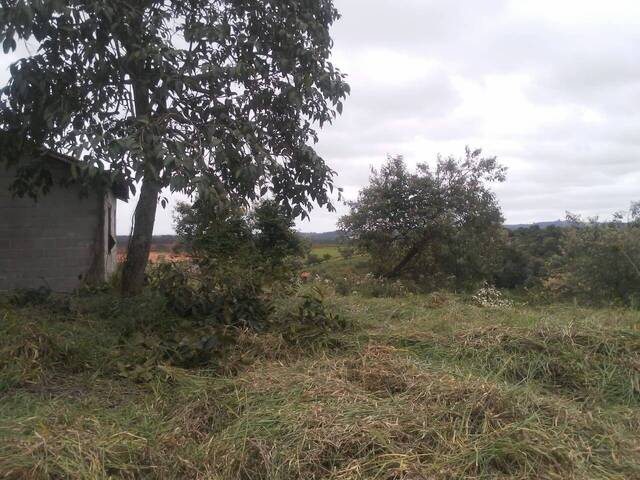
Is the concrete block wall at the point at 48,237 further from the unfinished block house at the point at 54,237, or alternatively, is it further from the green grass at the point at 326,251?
the green grass at the point at 326,251

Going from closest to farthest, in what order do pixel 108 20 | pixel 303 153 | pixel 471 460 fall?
pixel 471 460, pixel 108 20, pixel 303 153

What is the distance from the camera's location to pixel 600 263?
13305mm

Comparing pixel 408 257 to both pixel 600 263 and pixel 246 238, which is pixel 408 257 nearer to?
pixel 600 263

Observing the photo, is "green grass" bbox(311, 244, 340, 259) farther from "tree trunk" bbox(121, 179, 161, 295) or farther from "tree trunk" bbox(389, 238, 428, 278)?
"tree trunk" bbox(121, 179, 161, 295)

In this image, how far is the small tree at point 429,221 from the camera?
17.1 metres

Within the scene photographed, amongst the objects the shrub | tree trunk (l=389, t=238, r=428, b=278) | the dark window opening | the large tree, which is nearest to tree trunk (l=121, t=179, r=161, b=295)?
the large tree

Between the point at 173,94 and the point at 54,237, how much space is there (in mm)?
3993

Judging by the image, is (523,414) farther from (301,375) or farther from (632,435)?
(301,375)

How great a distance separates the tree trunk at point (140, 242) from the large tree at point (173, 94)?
0.05 ft

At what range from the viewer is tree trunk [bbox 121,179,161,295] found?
7.94m

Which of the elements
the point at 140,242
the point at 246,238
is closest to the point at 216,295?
the point at 140,242

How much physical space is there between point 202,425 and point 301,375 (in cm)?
87

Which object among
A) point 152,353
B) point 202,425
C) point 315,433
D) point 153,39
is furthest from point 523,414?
point 153,39

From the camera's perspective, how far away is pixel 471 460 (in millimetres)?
3254
